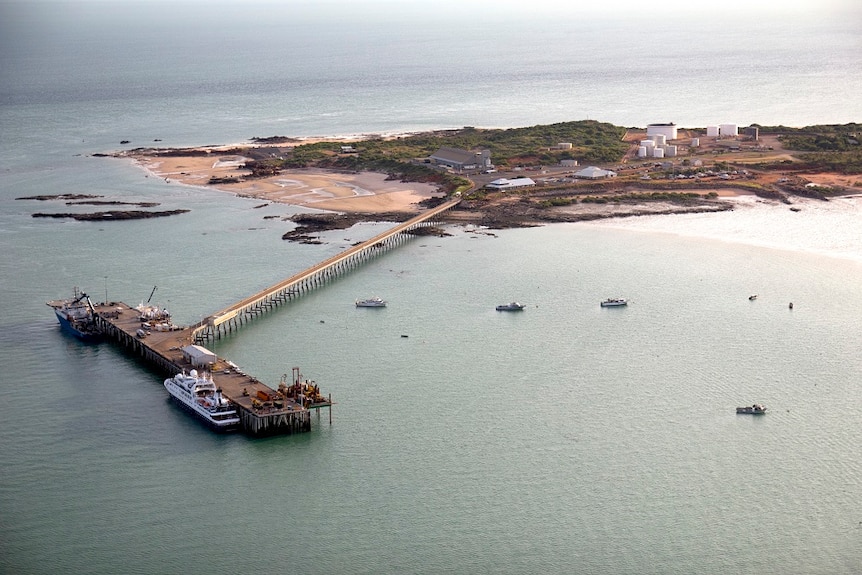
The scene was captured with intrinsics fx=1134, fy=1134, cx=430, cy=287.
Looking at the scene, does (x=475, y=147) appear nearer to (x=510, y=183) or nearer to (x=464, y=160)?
(x=464, y=160)

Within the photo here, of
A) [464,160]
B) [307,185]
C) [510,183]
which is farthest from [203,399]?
[464,160]

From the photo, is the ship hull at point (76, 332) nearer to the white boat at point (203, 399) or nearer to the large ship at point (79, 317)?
the large ship at point (79, 317)

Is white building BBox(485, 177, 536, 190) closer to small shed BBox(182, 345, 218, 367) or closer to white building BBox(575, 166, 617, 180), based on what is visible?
white building BBox(575, 166, 617, 180)

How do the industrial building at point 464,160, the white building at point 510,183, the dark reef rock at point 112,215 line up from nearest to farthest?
the dark reef rock at point 112,215, the white building at point 510,183, the industrial building at point 464,160

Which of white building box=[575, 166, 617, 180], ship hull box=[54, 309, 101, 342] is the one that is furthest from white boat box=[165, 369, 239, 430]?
white building box=[575, 166, 617, 180]

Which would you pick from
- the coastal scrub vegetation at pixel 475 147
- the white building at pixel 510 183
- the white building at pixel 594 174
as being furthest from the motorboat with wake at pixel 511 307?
the coastal scrub vegetation at pixel 475 147
